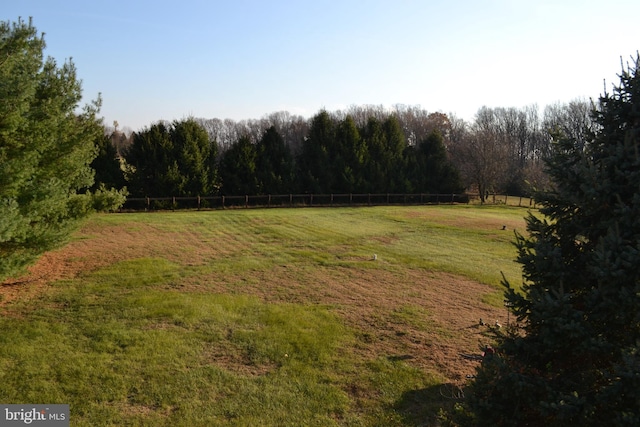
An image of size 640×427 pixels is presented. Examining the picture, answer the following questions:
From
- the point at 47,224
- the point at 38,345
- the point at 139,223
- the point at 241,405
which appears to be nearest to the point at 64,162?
the point at 47,224

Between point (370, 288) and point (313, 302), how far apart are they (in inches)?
85.8

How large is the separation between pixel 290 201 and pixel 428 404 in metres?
31.1

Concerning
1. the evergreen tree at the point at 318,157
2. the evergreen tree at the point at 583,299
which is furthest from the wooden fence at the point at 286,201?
the evergreen tree at the point at 583,299

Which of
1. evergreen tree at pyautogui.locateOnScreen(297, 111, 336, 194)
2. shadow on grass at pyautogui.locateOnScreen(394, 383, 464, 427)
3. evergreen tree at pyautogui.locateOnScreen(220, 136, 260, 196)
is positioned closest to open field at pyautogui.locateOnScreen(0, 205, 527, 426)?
shadow on grass at pyautogui.locateOnScreen(394, 383, 464, 427)

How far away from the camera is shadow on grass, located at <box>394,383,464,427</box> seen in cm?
579

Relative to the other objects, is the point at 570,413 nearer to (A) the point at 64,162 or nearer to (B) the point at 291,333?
(B) the point at 291,333

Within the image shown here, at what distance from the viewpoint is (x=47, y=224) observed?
11234 millimetres

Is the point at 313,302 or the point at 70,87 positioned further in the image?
the point at 70,87

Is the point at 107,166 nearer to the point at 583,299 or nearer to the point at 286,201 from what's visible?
the point at 286,201

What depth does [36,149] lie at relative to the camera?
1009 cm

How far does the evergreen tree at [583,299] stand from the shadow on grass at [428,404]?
179 cm

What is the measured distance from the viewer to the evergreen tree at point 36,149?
Result: 870cm

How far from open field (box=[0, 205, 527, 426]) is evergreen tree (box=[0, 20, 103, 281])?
1.63m

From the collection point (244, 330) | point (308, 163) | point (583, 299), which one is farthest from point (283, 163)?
point (583, 299)
